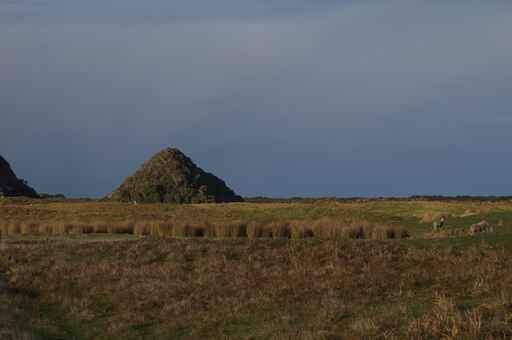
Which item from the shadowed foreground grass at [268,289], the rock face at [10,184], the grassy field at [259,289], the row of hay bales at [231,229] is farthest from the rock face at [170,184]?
the shadowed foreground grass at [268,289]

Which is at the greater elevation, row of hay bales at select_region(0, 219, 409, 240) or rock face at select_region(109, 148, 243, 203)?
rock face at select_region(109, 148, 243, 203)

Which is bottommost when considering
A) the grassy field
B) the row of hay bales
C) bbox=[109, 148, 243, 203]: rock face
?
the grassy field

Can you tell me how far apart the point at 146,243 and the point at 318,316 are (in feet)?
52.8

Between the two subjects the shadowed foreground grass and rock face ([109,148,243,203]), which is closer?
the shadowed foreground grass

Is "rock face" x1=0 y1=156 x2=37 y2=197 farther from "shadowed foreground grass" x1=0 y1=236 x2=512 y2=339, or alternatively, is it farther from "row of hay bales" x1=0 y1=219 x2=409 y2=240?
"shadowed foreground grass" x1=0 y1=236 x2=512 y2=339

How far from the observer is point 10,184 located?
104 metres

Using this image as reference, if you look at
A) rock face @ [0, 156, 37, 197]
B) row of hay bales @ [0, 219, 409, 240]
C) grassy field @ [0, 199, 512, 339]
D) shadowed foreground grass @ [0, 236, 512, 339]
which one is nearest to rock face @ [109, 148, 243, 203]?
rock face @ [0, 156, 37, 197]

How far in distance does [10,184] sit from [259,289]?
89.7 m

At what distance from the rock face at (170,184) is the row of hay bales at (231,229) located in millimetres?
35281

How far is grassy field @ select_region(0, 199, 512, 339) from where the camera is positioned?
15633 millimetres

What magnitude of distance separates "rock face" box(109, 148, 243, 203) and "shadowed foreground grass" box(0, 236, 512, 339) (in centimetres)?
5075

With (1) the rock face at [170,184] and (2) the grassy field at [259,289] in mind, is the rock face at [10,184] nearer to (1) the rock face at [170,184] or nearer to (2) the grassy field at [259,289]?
(1) the rock face at [170,184]

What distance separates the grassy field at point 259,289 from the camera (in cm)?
1563

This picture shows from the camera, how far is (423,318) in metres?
14.5
